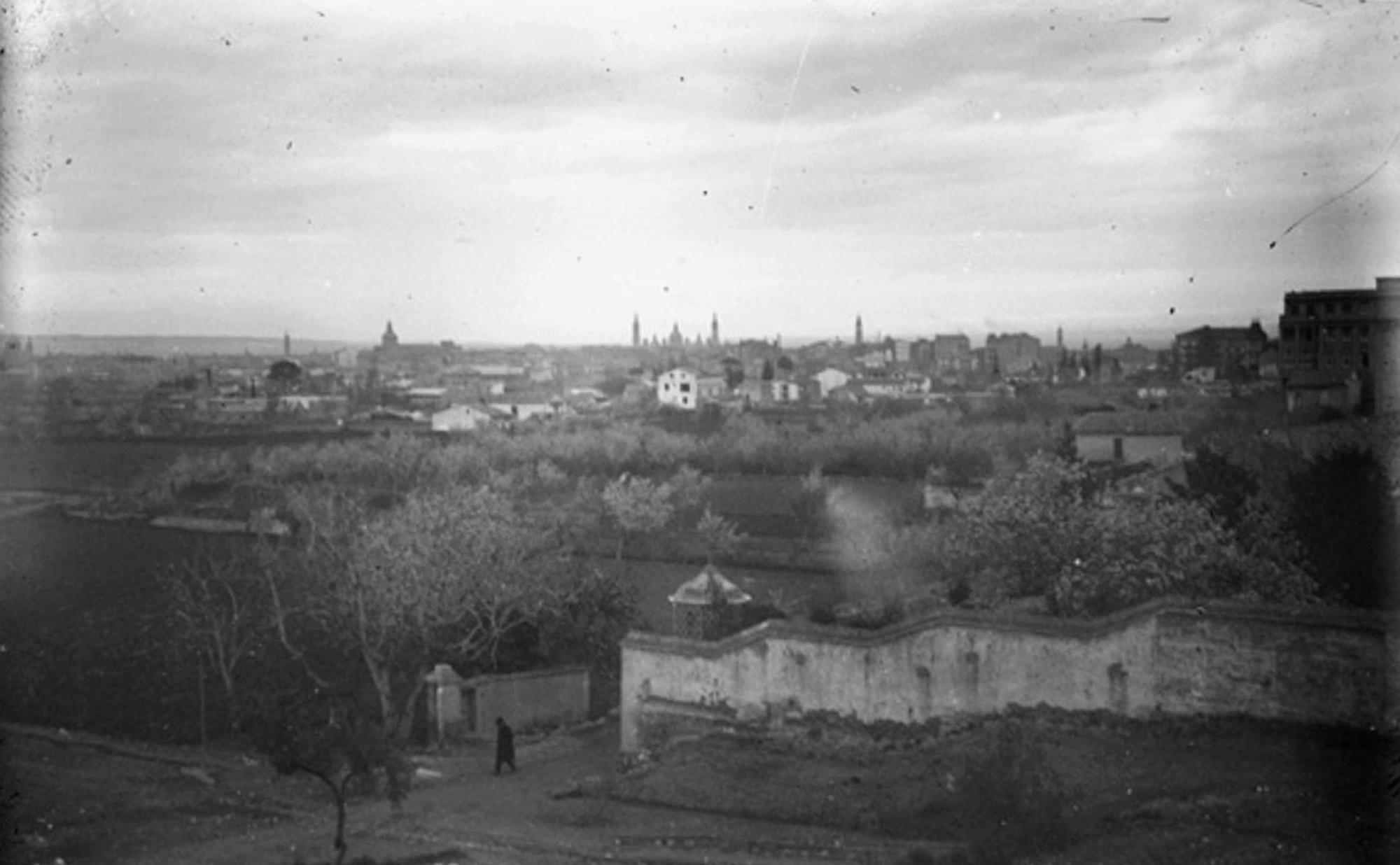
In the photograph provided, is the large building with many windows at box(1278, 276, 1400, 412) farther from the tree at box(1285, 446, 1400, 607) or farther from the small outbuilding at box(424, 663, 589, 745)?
the small outbuilding at box(424, 663, 589, 745)

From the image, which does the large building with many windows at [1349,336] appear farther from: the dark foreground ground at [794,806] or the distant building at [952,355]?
the distant building at [952,355]

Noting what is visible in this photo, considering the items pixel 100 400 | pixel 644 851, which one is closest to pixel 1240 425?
pixel 644 851

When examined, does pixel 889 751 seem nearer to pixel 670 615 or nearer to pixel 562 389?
pixel 670 615

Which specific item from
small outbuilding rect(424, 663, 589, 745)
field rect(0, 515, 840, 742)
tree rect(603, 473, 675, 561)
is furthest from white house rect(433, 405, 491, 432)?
small outbuilding rect(424, 663, 589, 745)

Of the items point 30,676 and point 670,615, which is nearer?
point 30,676

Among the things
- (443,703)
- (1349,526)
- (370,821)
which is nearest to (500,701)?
(443,703)
